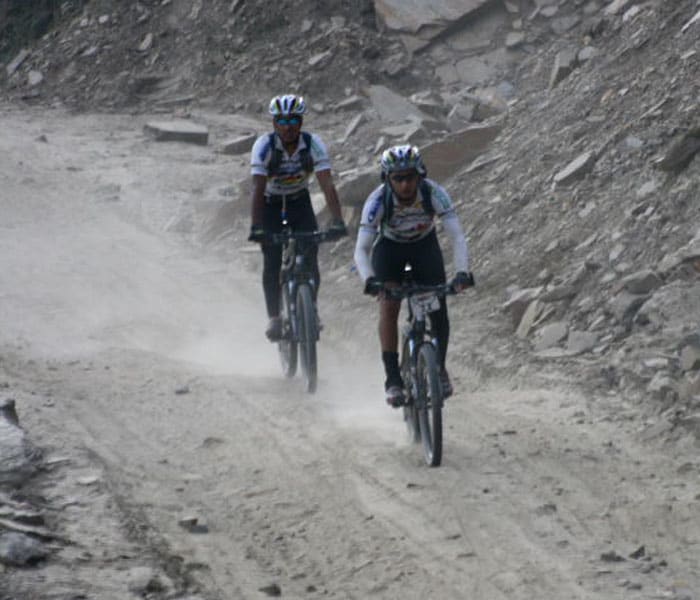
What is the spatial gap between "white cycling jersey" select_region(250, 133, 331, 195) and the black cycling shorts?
6.64 ft

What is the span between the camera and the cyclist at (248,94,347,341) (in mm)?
10430

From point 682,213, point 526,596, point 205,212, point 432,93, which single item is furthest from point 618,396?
point 432,93

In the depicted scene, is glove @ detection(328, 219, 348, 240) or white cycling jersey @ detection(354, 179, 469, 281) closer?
white cycling jersey @ detection(354, 179, 469, 281)

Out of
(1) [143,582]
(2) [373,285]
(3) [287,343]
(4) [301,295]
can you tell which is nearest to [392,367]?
(2) [373,285]

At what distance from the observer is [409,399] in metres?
8.86

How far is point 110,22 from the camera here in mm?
29672

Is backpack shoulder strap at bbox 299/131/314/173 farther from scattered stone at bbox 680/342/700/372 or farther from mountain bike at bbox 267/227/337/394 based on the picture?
scattered stone at bbox 680/342/700/372

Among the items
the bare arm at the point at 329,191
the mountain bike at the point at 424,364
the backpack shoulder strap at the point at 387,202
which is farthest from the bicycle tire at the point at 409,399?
the bare arm at the point at 329,191

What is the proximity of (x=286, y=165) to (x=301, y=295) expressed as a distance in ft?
3.50

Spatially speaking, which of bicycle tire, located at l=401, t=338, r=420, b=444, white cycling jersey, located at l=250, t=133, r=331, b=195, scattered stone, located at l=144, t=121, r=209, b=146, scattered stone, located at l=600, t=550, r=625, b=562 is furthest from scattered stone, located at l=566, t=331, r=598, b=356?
scattered stone, located at l=144, t=121, r=209, b=146

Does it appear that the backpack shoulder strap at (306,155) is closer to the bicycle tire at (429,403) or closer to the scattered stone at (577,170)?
the bicycle tire at (429,403)

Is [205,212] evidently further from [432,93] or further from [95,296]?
[432,93]

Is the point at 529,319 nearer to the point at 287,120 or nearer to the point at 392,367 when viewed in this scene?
the point at 287,120

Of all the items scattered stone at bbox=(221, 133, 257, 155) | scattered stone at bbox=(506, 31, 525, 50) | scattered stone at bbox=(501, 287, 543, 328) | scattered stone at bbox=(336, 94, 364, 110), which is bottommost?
scattered stone at bbox=(501, 287, 543, 328)
